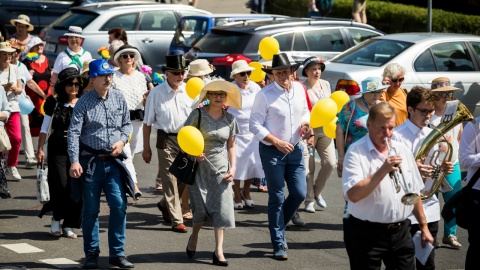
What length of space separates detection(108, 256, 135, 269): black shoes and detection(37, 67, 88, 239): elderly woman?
131 centimetres

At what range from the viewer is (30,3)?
23453 mm

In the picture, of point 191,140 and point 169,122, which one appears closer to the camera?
point 191,140

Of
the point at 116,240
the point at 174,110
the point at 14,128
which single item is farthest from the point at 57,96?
the point at 14,128

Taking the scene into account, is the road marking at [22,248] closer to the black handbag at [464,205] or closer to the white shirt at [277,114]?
the white shirt at [277,114]

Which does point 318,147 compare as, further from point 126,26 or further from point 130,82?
point 126,26

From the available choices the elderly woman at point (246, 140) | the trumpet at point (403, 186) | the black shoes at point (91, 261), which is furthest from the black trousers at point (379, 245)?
the elderly woman at point (246, 140)

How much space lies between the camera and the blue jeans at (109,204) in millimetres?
9281

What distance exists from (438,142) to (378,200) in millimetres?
1220

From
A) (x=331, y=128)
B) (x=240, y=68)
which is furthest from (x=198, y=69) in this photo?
(x=331, y=128)

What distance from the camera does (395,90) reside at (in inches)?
419

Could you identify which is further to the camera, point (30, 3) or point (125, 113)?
point (30, 3)

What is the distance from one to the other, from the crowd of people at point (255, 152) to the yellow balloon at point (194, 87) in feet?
0.29

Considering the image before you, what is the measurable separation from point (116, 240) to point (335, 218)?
3.31 m

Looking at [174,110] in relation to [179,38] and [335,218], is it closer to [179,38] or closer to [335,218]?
[335,218]
